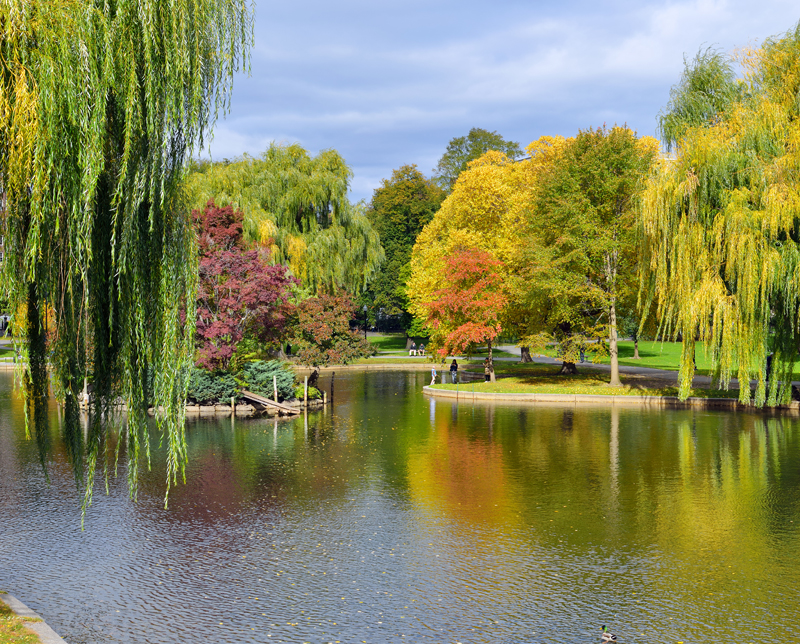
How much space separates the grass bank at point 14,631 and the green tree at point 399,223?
55.7 meters

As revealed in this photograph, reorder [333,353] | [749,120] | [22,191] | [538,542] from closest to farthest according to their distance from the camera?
1. [22,191]
2. [538,542]
3. [749,120]
4. [333,353]

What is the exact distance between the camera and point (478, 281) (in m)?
37.4

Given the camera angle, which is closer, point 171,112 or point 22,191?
point 22,191

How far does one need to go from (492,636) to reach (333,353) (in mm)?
26204

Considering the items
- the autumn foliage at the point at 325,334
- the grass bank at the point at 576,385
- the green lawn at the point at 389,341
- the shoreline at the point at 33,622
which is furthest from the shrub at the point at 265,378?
the green lawn at the point at 389,341

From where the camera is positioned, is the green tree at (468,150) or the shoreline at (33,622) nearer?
the shoreline at (33,622)

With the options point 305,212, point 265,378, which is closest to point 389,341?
point 305,212

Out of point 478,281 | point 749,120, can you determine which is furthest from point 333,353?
point 749,120

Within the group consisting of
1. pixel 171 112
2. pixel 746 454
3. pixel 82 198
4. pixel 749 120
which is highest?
pixel 749 120

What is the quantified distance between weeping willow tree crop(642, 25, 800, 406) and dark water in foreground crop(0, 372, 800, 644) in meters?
5.94

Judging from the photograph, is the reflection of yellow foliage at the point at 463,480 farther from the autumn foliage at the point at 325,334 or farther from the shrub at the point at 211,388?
the autumn foliage at the point at 325,334

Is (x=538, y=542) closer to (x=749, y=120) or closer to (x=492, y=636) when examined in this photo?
(x=492, y=636)

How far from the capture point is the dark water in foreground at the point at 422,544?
9.03m

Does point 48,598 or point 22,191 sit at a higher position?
point 22,191
